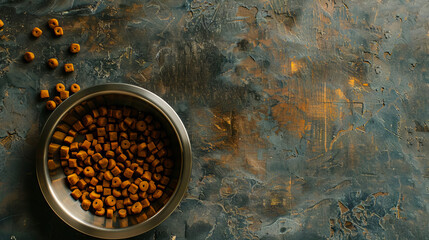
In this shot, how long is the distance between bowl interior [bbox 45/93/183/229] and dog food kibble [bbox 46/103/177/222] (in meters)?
0.01

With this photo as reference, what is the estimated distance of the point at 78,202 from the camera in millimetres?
2043

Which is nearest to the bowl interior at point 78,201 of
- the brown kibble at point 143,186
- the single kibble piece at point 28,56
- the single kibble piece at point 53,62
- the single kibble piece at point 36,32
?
the brown kibble at point 143,186

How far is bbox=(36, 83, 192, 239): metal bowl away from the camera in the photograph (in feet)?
6.27

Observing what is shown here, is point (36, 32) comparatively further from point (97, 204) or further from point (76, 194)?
point (97, 204)

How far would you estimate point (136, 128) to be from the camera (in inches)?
83.0

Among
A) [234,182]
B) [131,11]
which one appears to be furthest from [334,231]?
[131,11]

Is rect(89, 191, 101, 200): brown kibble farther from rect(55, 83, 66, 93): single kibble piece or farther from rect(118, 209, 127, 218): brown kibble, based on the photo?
rect(55, 83, 66, 93): single kibble piece

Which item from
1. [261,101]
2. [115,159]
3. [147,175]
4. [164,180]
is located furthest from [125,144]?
[261,101]

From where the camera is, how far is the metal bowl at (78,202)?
1.91 meters

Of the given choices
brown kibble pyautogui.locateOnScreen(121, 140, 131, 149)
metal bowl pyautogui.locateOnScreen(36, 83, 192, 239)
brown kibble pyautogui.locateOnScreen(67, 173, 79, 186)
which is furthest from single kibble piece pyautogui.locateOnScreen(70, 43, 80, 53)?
brown kibble pyautogui.locateOnScreen(67, 173, 79, 186)

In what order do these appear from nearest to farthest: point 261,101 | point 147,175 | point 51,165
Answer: point 51,165
point 147,175
point 261,101

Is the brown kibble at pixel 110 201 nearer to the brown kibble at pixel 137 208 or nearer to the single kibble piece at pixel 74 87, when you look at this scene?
the brown kibble at pixel 137 208

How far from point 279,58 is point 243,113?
0.49 meters

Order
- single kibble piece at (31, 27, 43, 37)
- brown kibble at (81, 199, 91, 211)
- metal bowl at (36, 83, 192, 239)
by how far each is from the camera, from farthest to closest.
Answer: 1. single kibble piece at (31, 27, 43, 37)
2. brown kibble at (81, 199, 91, 211)
3. metal bowl at (36, 83, 192, 239)
